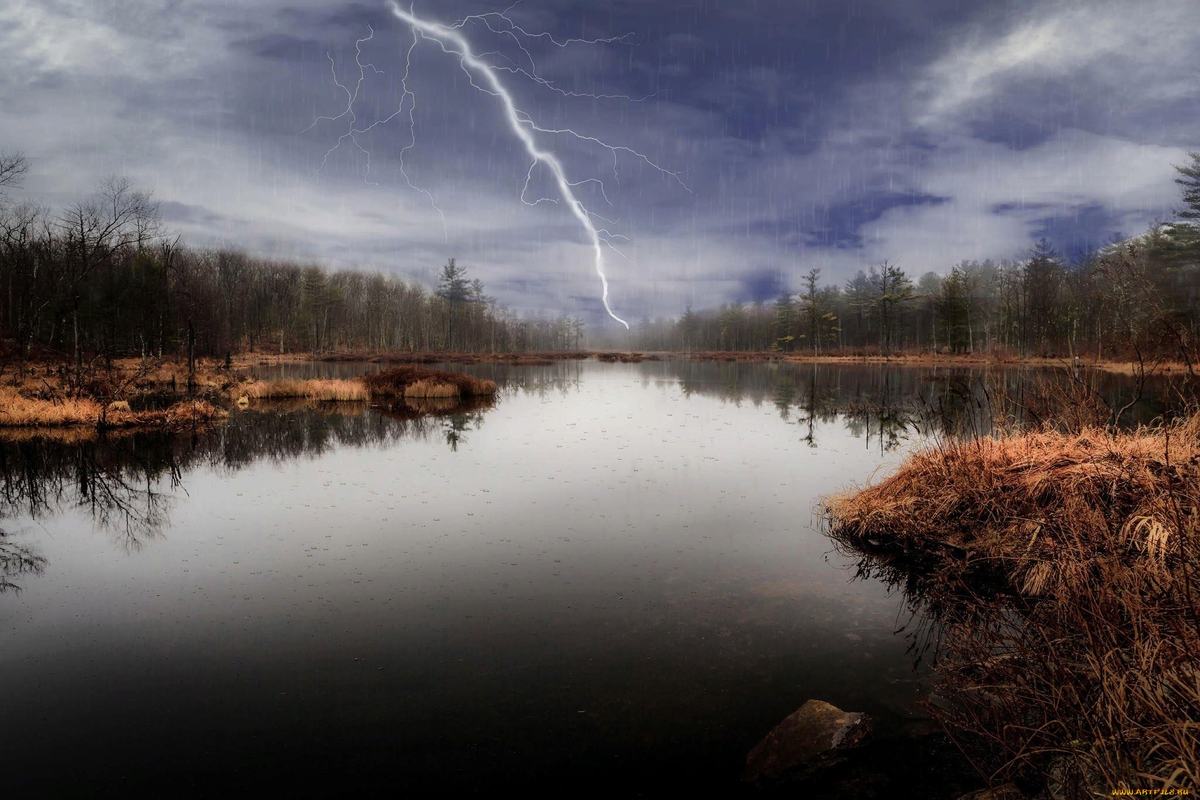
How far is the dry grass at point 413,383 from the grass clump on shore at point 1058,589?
22.6 meters

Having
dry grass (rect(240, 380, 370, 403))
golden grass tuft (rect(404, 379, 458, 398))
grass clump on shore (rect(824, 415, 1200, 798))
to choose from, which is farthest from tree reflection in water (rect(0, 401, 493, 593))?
grass clump on shore (rect(824, 415, 1200, 798))

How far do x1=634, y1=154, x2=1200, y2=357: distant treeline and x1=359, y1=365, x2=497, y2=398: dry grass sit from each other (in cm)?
2448

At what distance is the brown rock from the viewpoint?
4.11 meters

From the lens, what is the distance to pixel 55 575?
24.8 ft

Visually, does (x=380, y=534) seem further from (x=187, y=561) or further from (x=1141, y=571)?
(x=1141, y=571)

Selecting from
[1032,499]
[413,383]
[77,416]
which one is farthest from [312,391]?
[1032,499]

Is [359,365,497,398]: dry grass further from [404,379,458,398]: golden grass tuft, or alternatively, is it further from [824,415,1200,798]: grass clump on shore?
[824,415,1200,798]: grass clump on shore

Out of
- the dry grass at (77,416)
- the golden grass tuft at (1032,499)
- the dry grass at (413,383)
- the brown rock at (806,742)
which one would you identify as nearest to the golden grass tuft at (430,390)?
the dry grass at (413,383)

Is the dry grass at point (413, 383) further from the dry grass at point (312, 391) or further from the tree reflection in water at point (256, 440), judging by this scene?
the tree reflection in water at point (256, 440)

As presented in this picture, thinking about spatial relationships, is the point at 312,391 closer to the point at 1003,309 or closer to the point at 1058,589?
the point at 1058,589

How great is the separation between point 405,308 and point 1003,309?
9762 centimetres

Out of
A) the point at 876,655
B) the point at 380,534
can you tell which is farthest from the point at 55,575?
the point at 876,655

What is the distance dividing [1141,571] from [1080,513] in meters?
3.11

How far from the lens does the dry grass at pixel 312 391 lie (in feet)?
91.7
